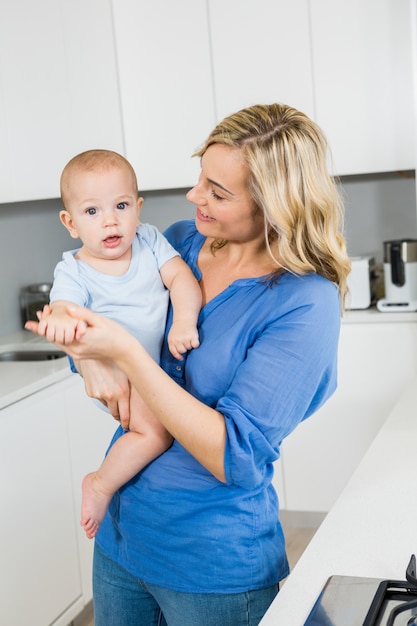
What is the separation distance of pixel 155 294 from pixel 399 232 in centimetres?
237

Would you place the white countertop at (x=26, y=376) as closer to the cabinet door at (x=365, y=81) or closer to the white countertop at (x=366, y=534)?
the white countertop at (x=366, y=534)

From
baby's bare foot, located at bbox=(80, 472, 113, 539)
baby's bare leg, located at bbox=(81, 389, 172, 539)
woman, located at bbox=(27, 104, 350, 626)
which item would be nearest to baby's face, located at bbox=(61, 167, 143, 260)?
woman, located at bbox=(27, 104, 350, 626)

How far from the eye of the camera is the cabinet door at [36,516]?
7.95 ft

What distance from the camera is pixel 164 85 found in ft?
Result: 11.7

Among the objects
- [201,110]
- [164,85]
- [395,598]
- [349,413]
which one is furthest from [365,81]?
[395,598]

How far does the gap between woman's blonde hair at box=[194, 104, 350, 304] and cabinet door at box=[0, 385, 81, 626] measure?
1323 mm

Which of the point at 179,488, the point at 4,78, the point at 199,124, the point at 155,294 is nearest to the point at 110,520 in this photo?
the point at 179,488

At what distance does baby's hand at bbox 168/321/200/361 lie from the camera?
1.41m

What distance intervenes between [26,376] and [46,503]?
1.29ft

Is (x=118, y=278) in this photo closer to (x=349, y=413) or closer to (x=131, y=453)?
(x=131, y=453)

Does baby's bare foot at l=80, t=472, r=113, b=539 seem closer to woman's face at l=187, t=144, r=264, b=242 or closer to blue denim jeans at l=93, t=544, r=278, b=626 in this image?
blue denim jeans at l=93, t=544, r=278, b=626

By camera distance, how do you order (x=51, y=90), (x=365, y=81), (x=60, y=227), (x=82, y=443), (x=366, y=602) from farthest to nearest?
(x=60, y=227) < (x=365, y=81) < (x=51, y=90) < (x=82, y=443) < (x=366, y=602)

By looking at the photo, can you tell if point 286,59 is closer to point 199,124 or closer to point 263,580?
point 199,124

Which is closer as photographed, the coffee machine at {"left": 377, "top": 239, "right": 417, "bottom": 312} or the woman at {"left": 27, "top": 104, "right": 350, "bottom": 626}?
the woman at {"left": 27, "top": 104, "right": 350, "bottom": 626}
